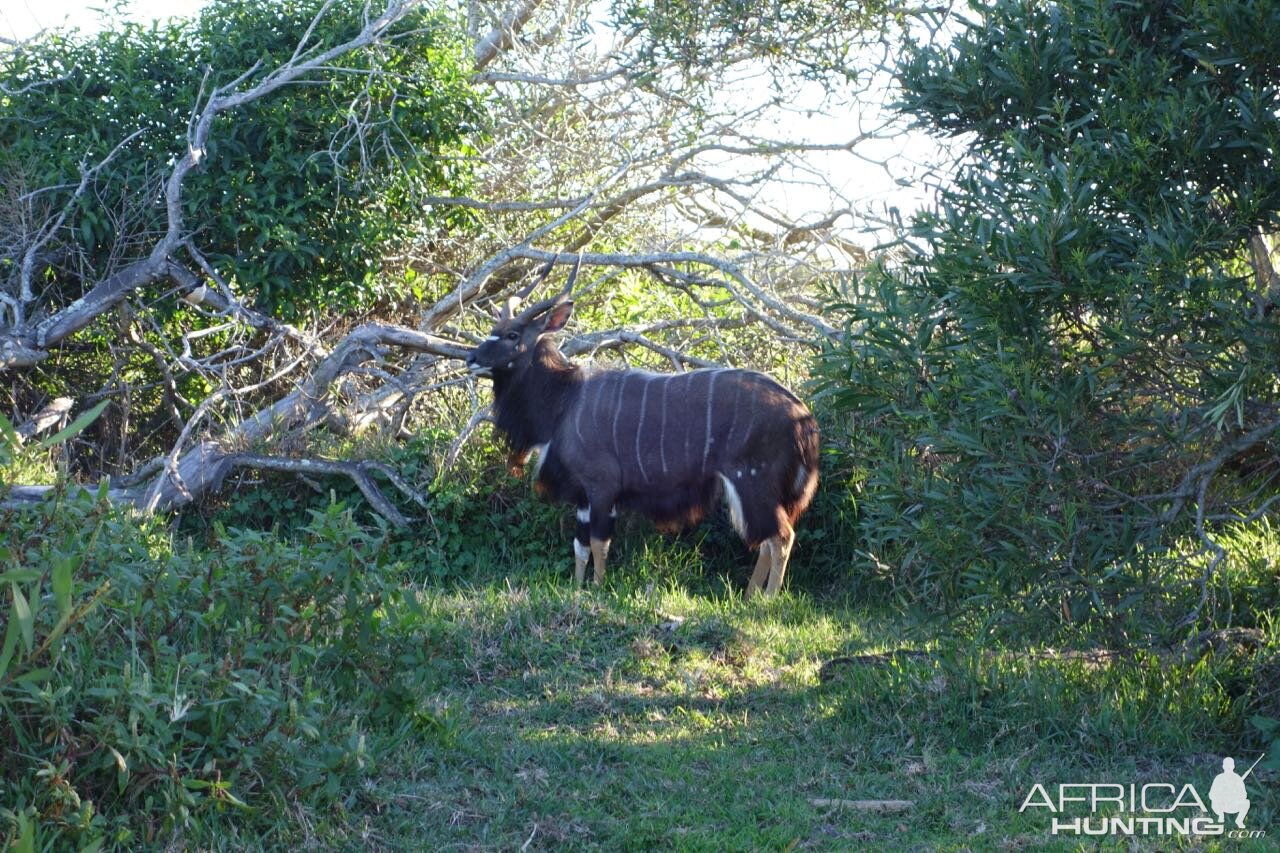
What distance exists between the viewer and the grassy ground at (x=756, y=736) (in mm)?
3941

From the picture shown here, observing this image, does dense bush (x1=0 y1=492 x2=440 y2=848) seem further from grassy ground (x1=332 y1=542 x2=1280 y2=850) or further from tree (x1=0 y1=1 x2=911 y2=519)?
tree (x1=0 y1=1 x2=911 y2=519)

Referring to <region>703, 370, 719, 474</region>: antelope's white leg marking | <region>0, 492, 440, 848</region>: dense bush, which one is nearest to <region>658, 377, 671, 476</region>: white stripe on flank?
<region>703, 370, 719, 474</region>: antelope's white leg marking

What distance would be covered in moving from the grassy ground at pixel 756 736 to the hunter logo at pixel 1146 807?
0.07m

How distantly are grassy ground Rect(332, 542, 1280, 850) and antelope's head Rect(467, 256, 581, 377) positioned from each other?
6.99 feet

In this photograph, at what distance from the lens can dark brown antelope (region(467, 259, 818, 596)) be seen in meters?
7.25

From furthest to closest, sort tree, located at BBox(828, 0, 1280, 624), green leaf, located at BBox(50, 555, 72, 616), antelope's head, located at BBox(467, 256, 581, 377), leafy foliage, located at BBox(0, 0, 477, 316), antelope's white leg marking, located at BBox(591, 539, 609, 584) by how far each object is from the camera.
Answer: leafy foliage, located at BBox(0, 0, 477, 316) < antelope's head, located at BBox(467, 256, 581, 377) < antelope's white leg marking, located at BBox(591, 539, 609, 584) < tree, located at BBox(828, 0, 1280, 624) < green leaf, located at BBox(50, 555, 72, 616)

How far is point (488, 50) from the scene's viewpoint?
10.3 metres

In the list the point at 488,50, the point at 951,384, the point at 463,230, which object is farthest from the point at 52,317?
the point at 951,384

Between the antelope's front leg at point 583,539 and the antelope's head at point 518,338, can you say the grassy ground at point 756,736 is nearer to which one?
the antelope's front leg at point 583,539

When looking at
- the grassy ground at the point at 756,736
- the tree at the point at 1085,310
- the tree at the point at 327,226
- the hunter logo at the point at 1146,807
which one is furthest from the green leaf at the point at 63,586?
the tree at the point at 327,226

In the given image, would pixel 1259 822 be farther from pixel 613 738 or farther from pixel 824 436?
pixel 824 436

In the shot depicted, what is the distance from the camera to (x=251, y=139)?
27.5 feet

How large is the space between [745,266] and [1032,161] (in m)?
5.07

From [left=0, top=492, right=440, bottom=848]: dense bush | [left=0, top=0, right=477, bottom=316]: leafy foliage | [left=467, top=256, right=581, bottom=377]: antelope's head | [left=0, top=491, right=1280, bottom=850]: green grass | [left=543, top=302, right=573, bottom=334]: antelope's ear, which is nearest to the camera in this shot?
[left=0, top=492, right=440, bottom=848]: dense bush
